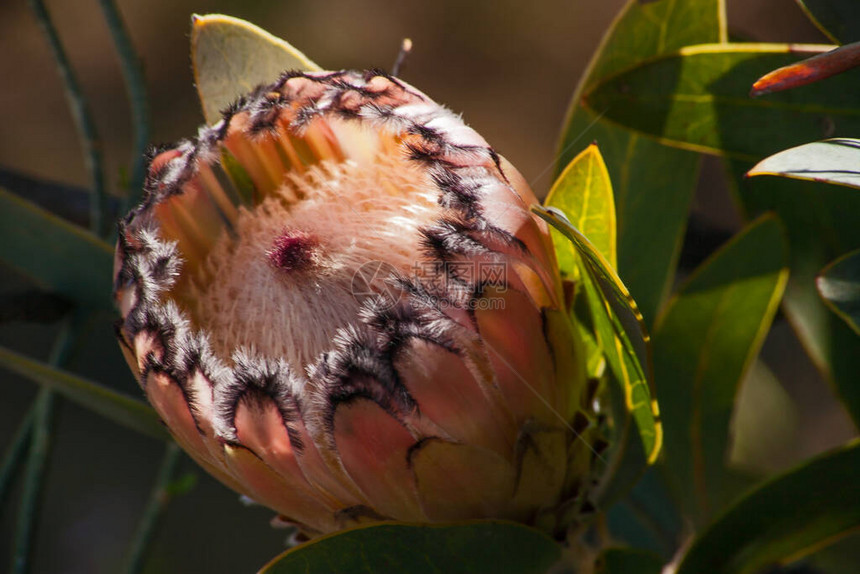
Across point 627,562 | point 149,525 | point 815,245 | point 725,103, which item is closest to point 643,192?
point 725,103

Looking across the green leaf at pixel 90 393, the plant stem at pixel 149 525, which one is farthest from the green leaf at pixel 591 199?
the plant stem at pixel 149 525

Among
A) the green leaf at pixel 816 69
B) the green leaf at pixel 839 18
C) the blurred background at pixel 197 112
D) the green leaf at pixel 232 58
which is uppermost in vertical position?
the green leaf at pixel 839 18

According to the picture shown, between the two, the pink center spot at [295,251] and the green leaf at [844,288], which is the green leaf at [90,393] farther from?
the green leaf at [844,288]

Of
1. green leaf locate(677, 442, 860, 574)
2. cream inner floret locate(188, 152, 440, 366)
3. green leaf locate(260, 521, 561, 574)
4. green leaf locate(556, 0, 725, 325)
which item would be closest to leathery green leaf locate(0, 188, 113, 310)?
cream inner floret locate(188, 152, 440, 366)

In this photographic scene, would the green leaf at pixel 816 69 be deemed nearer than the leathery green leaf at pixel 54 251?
Yes

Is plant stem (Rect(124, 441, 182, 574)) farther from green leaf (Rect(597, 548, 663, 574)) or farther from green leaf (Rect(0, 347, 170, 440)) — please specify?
green leaf (Rect(597, 548, 663, 574))

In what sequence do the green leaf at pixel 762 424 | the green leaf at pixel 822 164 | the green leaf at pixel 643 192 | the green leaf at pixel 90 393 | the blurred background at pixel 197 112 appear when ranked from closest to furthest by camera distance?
the green leaf at pixel 822 164 → the green leaf at pixel 90 393 → the green leaf at pixel 643 192 → the green leaf at pixel 762 424 → the blurred background at pixel 197 112

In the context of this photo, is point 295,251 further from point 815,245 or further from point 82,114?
point 815,245
